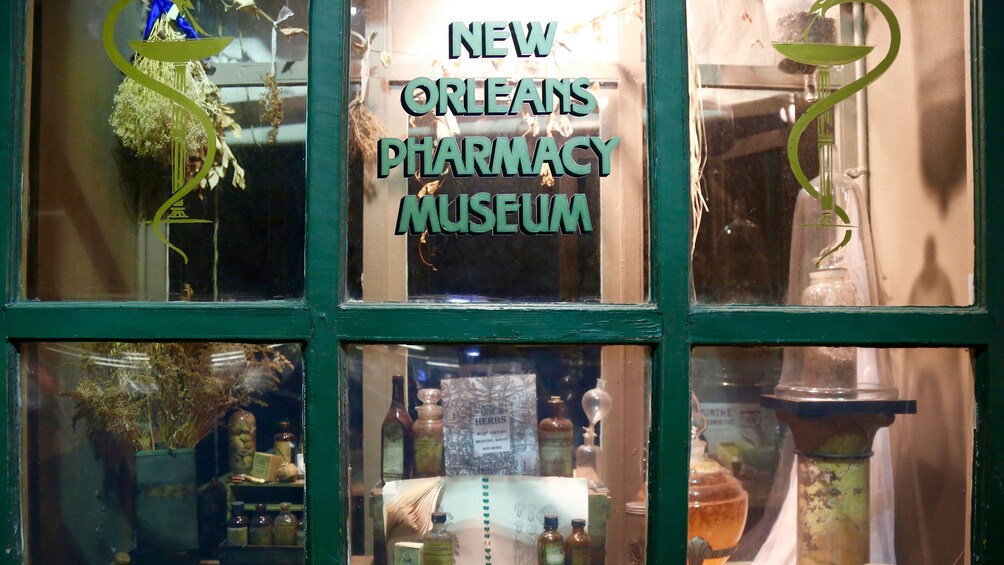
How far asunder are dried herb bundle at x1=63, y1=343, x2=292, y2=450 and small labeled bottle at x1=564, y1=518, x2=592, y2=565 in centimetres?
82

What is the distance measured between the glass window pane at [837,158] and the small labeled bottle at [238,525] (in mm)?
1200

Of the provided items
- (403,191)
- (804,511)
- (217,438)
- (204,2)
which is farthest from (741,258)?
(204,2)

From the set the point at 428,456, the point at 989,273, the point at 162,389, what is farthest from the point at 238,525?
the point at 989,273

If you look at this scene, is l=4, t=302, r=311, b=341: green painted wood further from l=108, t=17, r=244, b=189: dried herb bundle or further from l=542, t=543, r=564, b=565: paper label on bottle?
l=542, t=543, r=564, b=565: paper label on bottle

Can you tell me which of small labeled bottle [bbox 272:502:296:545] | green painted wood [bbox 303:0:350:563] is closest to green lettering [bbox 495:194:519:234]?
green painted wood [bbox 303:0:350:563]

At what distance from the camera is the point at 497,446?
199 centimetres

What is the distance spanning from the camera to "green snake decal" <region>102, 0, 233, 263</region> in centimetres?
192

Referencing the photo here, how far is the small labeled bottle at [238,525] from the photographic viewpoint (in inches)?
74.9

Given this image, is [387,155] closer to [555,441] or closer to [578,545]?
[555,441]

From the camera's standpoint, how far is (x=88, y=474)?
194 centimetres

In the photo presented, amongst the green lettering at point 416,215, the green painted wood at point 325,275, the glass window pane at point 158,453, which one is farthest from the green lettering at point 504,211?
the glass window pane at point 158,453

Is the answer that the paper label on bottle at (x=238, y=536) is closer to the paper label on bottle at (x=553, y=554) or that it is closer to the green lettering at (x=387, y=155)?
the paper label on bottle at (x=553, y=554)

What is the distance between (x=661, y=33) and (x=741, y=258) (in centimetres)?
56

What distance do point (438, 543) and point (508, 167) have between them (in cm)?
95
